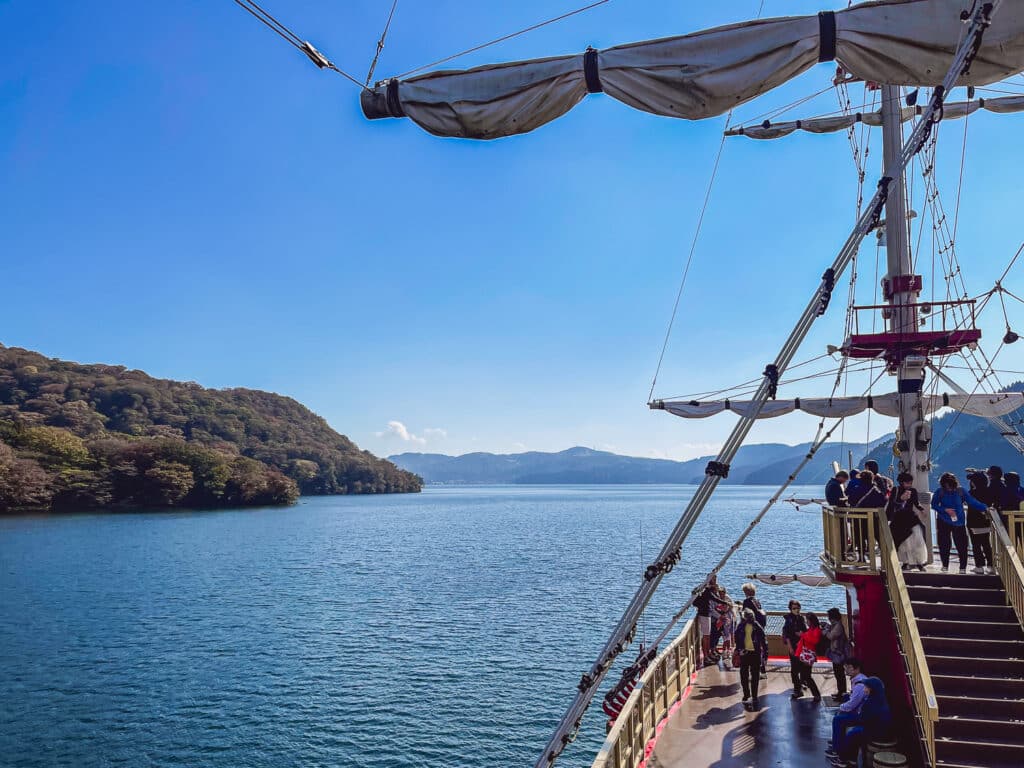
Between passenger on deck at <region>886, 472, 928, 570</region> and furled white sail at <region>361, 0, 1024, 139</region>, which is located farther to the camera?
passenger on deck at <region>886, 472, 928, 570</region>

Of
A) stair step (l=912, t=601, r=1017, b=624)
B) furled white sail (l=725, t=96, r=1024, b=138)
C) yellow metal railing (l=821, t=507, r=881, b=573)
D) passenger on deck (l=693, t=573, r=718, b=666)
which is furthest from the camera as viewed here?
furled white sail (l=725, t=96, r=1024, b=138)

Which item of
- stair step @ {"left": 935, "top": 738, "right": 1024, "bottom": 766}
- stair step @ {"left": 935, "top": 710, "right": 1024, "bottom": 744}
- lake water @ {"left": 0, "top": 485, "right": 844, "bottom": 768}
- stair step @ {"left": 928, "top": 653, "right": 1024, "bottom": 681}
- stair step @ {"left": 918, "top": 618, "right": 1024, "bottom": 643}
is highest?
stair step @ {"left": 918, "top": 618, "right": 1024, "bottom": 643}

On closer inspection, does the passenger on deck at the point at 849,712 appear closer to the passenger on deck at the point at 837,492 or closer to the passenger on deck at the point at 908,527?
the passenger on deck at the point at 908,527

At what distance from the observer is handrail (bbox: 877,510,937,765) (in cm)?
760

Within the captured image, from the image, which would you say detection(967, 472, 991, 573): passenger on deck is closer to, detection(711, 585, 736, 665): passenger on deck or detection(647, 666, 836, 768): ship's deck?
detection(647, 666, 836, 768): ship's deck

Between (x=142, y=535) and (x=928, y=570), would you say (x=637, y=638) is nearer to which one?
(x=928, y=570)

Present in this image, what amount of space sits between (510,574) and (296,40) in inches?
1747

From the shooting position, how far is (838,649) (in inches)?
468

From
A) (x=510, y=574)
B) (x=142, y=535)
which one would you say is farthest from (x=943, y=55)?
(x=142, y=535)

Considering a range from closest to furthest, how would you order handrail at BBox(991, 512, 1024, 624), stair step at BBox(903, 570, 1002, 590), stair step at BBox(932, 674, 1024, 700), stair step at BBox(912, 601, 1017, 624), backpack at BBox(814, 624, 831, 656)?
stair step at BBox(932, 674, 1024, 700), handrail at BBox(991, 512, 1024, 624), stair step at BBox(912, 601, 1017, 624), stair step at BBox(903, 570, 1002, 590), backpack at BBox(814, 624, 831, 656)

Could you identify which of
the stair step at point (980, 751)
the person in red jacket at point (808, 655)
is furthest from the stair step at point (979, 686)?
the person in red jacket at point (808, 655)

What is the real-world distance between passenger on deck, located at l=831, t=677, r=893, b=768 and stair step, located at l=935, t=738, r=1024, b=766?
743 mm

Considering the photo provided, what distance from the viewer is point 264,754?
16969 mm

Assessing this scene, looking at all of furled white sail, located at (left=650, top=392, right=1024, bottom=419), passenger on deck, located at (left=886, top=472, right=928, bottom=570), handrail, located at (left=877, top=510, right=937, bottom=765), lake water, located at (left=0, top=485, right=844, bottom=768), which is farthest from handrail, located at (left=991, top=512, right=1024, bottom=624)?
furled white sail, located at (left=650, top=392, right=1024, bottom=419)
